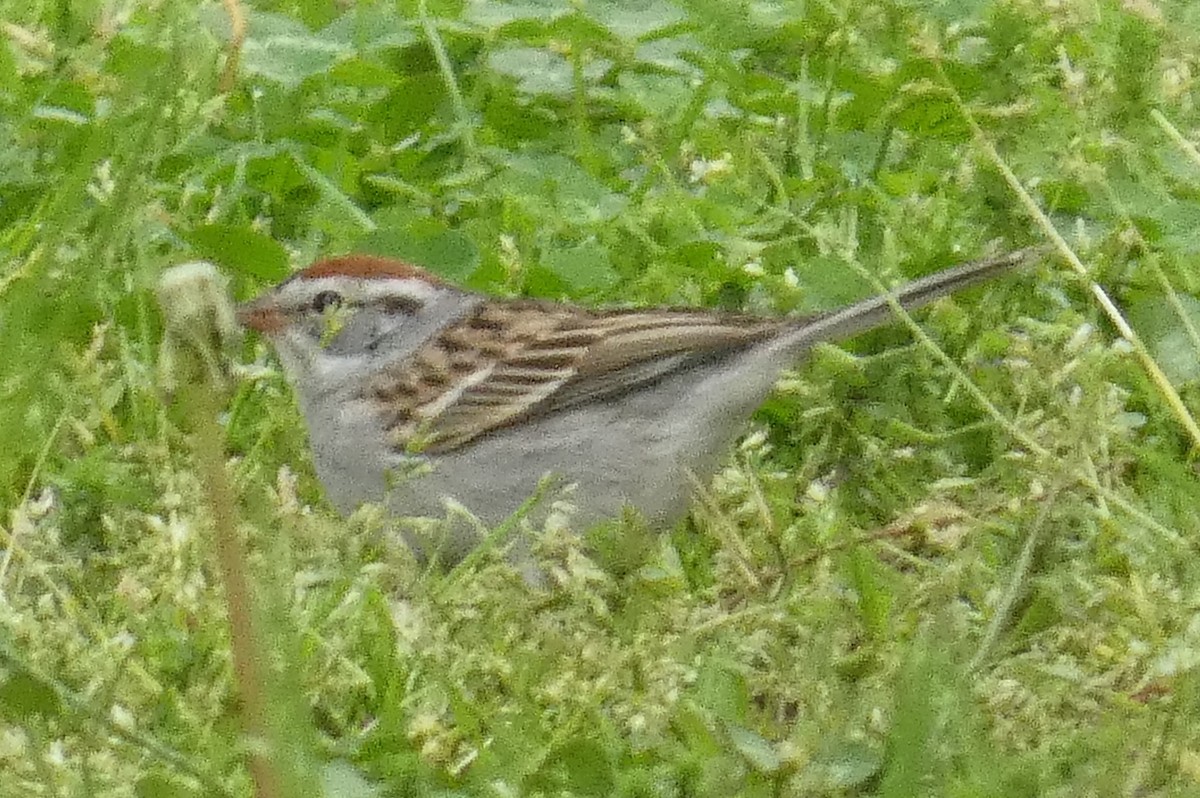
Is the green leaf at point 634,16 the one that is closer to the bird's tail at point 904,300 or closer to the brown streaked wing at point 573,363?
the brown streaked wing at point 573,363

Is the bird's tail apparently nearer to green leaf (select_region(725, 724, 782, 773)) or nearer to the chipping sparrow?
the chipping sparrow

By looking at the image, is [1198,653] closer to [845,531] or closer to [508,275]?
[845,531]

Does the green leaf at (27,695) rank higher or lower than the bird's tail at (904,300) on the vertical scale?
higher

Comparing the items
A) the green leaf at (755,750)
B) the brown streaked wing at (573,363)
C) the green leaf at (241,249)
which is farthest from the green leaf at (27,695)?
the green leaf at (241,249)

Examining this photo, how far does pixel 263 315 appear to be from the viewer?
11.1ft

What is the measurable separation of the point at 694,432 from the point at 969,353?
46 cm

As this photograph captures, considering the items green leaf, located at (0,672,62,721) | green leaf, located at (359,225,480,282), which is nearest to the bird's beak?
green leaf, located at (359,225,480,282)

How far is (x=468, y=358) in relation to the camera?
135 inches

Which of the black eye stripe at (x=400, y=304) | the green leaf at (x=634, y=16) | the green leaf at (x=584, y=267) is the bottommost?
the green leaf at (x=584, y=267)

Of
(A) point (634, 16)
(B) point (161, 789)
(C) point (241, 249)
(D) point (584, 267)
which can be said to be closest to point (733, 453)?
(D) point (584, 267)

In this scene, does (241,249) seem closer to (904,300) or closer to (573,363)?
(573,363)

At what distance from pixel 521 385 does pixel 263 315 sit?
411 millimetres

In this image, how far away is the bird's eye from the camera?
11.0 feet

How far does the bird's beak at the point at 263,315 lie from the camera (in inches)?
133
